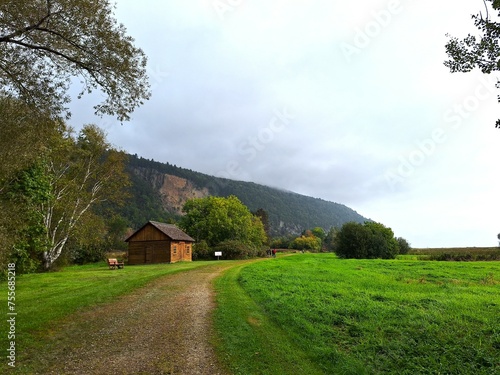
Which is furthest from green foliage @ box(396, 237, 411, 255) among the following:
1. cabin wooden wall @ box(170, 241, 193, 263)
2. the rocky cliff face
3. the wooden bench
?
the rocky cliff face

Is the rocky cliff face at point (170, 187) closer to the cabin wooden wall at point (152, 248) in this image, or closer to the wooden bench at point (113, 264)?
the cabin wooden wall at point (152, 248)

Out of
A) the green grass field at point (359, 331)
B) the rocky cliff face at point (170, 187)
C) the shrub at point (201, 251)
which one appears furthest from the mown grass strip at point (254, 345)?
the rocky cliff face at point (170, 187)

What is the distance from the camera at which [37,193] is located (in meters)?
22.1

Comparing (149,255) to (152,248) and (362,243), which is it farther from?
(362,243)

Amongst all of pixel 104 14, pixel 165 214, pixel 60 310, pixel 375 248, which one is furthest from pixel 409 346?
pixel 165 214

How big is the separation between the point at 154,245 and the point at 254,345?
4067 cm

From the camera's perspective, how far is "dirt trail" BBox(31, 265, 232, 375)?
21.1 ft

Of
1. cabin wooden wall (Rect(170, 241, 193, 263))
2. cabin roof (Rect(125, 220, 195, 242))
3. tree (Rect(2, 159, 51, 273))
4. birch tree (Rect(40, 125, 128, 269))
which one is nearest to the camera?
tree (Rect(2, 159, 51, 273))

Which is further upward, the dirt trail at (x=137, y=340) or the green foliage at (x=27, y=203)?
the green foliage at (x=27, y=203)

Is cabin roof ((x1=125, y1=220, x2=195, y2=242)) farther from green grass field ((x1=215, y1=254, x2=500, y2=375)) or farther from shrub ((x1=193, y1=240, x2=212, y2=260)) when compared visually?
green grass field ((x1=215, y1=254, x2=500, y2=375))

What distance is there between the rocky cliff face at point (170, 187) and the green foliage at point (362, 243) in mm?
129917

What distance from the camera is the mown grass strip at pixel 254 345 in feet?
21.4

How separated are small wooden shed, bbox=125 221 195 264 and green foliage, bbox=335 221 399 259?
25.2m

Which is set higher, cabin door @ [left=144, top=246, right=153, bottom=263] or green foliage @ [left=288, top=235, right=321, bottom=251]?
cabin door @ [left=144, top=246, right=153, bottom=263]
